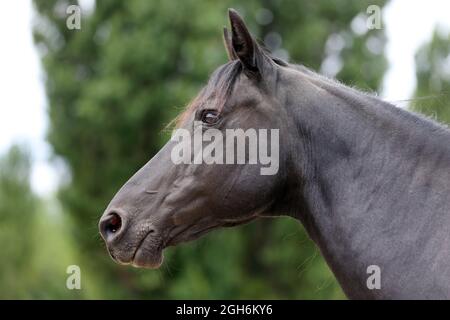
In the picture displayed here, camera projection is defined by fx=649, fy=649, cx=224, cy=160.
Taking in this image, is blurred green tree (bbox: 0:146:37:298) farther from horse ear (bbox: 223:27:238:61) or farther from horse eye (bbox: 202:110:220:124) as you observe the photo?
horse eye (bbox: 202:110:220:124)

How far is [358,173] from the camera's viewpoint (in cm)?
375

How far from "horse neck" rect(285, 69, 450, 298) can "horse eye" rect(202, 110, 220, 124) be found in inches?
16.9

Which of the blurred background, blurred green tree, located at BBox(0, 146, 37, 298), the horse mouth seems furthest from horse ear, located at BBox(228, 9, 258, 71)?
blurred green tree, located at BBox(0, 146, 37, 298)

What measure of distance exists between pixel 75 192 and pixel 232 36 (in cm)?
993

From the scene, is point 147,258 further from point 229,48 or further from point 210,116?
point 229,48

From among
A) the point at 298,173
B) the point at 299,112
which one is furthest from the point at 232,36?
the point at 298,173

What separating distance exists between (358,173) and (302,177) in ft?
1.08

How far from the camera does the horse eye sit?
3.88m

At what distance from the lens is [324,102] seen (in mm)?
3867

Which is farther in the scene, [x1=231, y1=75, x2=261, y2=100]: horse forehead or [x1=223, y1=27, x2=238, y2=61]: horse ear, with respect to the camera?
[x1=223, y1=27, x2=238, y2=61]: horse ear

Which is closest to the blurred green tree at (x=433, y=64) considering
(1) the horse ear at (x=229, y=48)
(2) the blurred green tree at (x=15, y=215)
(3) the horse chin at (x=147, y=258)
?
(1) the horse ear at (x=229, y=48)

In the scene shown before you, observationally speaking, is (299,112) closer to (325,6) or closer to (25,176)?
(325,6)

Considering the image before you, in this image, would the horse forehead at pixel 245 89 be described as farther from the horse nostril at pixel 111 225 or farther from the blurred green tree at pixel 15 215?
the blurred green tree at pixel 15 215

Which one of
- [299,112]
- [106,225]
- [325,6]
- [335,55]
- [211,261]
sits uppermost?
[325,6]
